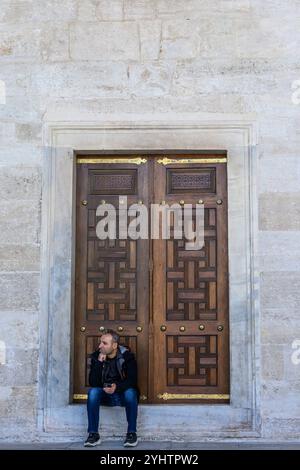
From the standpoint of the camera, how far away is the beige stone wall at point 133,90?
22.9ft

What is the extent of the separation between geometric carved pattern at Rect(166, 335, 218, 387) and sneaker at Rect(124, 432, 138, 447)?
0.65 m

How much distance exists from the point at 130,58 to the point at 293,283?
247cm

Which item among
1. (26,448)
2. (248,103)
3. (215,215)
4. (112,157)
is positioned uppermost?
(248,103)

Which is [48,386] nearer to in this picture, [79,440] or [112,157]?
[79,440]

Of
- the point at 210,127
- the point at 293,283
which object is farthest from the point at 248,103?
the point at 293,283

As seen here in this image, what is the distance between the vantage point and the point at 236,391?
6.87 meters

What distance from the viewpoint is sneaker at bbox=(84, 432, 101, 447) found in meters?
6.60

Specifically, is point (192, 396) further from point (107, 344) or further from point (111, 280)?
point (111, 280)

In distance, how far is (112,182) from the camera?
24.1ft

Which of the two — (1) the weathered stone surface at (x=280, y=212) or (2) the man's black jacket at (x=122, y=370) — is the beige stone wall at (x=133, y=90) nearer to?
(1) the weathered stone surface at (x=280, y=212)

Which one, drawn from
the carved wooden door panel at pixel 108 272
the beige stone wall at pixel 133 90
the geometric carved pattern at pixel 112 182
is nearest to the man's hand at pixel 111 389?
the carved wooden door panel at pixel 108 272

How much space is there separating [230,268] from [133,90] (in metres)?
1.81

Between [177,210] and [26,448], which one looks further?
[177,210]

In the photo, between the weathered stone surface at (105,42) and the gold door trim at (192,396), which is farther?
the weathered stone surface at (105,42)
